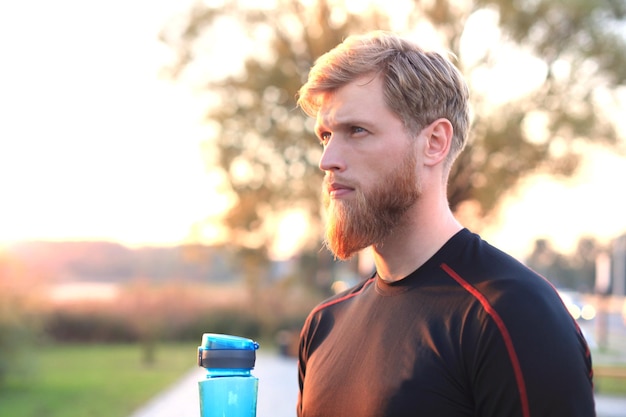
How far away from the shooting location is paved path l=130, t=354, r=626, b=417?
13205 mm

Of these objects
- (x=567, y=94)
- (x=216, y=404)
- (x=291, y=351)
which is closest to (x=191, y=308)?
(x=291, y=351)

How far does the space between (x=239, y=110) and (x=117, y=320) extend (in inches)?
423

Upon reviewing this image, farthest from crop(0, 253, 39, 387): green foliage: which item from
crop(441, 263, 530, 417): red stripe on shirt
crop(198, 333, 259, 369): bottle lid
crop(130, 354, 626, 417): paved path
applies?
crop(441, 263, 530, 417): red stripe on shirt

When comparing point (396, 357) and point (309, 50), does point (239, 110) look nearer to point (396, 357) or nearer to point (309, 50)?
point (309, 50)

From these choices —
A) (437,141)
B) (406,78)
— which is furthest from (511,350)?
(406,78)

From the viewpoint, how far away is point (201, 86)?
22.2 meters

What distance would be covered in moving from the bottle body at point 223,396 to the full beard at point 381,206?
1.64ft

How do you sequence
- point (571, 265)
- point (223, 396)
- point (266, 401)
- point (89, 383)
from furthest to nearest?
point (571, 265) < point (89, 383) < point (266, 401) < point (223, 396)

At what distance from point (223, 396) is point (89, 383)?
16.0 m

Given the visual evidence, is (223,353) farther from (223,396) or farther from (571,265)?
(571,265)

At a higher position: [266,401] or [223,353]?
[223,353]

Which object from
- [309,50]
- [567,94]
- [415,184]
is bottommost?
[415,184]

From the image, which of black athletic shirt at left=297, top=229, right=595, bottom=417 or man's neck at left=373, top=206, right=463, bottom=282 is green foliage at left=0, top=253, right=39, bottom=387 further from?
man's neck at left=373, top=206, right=463, bottom=282

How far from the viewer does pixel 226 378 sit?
7.48ft
